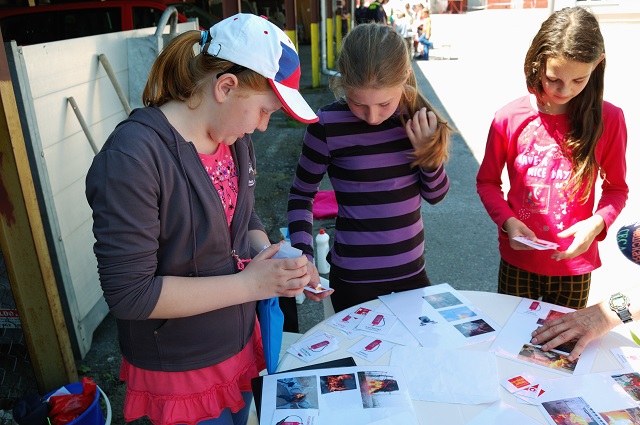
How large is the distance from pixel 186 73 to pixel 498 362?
1.20 metres

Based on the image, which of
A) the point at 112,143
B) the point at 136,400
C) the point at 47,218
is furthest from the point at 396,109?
the point at 47,218

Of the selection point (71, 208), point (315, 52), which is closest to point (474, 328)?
point (71, 208)

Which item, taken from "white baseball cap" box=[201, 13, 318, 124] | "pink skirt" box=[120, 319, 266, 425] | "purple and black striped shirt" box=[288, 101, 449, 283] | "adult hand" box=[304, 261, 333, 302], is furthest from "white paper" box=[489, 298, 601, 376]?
"white baseball cap" box=[201, 13, 318, 124]

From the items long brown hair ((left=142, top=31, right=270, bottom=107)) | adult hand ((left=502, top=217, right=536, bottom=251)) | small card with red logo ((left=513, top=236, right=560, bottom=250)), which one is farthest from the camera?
adult hand ((left=502, top=217, right=536, bottom=251))

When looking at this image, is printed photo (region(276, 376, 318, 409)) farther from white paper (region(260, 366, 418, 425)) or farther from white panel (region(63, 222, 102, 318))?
white panel (region(63, 222, 102, 318))

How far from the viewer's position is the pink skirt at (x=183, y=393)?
1.43 metres

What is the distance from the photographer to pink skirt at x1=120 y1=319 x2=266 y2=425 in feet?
4.69

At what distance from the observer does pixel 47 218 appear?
105 inches

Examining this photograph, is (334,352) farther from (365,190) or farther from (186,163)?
(186,163)

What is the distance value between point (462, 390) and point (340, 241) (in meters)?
0.76

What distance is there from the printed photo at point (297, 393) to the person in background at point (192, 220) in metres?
0.16

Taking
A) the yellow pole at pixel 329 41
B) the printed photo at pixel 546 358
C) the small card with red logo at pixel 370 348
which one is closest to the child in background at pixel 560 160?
the printed photo at pixel 546 358

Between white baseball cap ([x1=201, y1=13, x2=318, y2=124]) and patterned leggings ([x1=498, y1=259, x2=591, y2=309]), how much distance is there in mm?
1397

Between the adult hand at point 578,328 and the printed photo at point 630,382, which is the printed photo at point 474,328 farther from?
the printed photo at point 630,382
